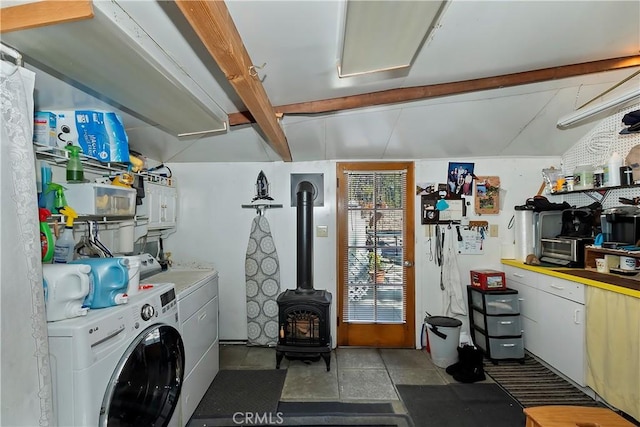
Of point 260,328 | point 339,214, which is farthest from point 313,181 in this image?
point 260,328

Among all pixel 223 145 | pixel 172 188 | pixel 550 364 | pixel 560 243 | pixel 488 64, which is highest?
pixel 488 64

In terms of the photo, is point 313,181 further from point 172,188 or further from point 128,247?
point 128,247

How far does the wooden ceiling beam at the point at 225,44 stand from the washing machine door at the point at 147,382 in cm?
137

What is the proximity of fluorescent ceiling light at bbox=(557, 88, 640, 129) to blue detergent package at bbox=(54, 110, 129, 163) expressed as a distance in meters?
3.49

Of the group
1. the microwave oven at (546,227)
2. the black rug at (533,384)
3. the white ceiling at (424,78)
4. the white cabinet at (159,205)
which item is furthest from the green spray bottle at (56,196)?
the microwave oven at (546,227)

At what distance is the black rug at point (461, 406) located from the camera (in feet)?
7.06

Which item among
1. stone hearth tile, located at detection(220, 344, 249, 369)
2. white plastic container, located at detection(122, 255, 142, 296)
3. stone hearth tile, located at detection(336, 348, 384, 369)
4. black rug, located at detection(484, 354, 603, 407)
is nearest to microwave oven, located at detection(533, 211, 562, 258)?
black rug, located at detection(484, 354, 603, 407)

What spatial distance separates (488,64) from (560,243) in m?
1.96

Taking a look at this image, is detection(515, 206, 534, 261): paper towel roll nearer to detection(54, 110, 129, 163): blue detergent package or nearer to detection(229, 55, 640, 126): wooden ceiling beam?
detection(229, 55, 640, 126): wooden ceiling beam

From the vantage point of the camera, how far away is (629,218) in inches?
96.7

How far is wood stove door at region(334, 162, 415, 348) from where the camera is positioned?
3.39 metres

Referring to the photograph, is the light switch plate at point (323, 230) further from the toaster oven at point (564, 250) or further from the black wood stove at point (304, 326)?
the toaster oven at point (564, 250)

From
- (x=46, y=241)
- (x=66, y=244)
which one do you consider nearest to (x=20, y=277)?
(x=46, y=241)

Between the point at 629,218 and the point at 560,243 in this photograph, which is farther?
the point at 560,243
